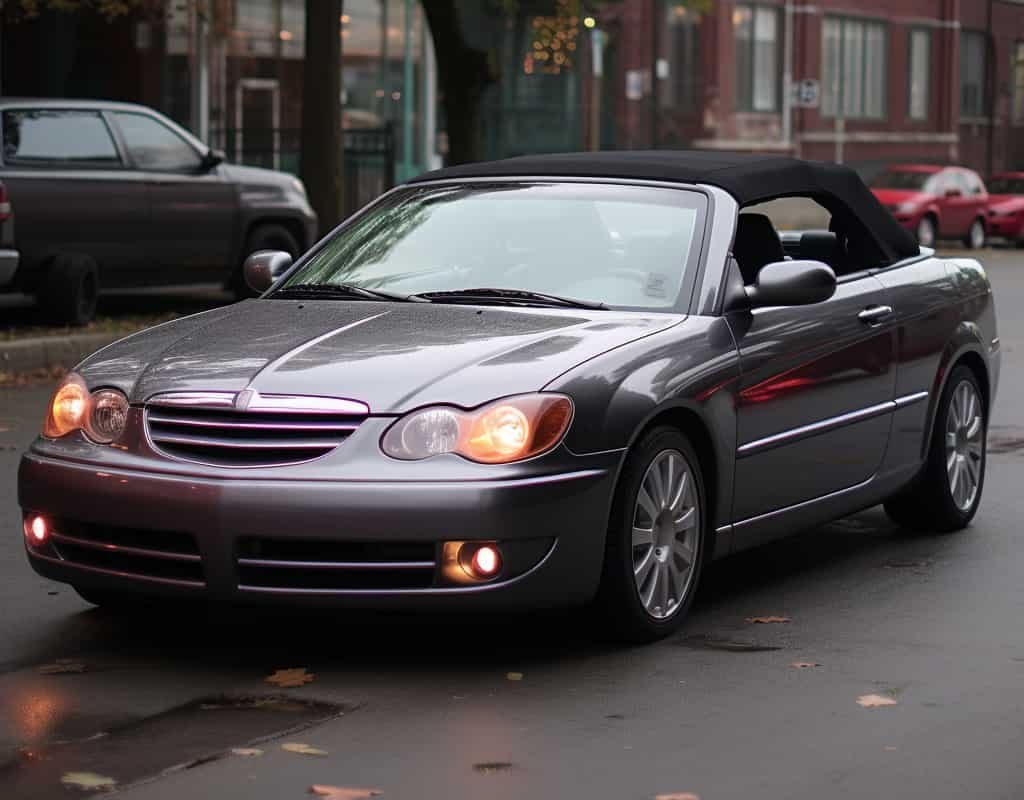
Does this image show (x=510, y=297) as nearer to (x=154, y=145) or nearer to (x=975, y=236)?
(x=154, y=145)

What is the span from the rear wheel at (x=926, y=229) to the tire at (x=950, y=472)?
28.8 metres

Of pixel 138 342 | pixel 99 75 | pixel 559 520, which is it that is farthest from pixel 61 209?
pixel 99 75

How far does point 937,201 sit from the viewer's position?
1476 inches

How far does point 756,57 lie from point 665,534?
152 ft

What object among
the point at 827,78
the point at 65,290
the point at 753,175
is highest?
the point at 827,78

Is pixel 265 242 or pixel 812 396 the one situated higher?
pixel 265 242

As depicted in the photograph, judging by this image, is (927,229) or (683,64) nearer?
(927,229)

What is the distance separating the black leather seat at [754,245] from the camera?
8.04 m

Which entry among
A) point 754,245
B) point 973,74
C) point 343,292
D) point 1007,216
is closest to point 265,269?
point 343,292

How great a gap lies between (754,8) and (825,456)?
1793 inches

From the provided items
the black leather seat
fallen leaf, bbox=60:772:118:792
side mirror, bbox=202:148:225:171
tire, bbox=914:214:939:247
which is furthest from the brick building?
fallen leaf, bbox=60:772:118:792

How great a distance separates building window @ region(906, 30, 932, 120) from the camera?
58.2 meters

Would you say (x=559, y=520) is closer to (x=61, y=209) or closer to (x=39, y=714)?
(x=39, y=714)

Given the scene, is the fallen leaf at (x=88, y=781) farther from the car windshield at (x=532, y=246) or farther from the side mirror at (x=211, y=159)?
the side mirror at (x=211, y=159)
